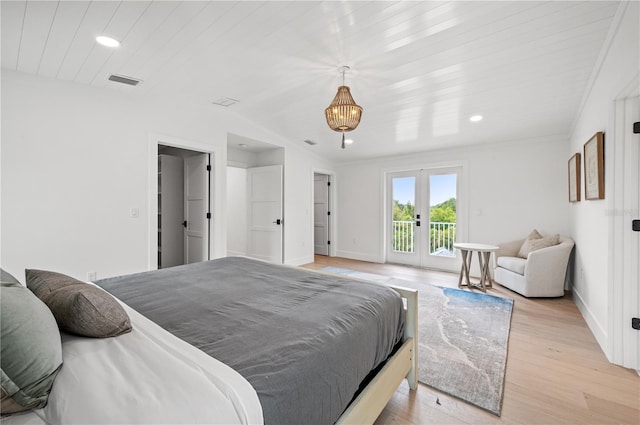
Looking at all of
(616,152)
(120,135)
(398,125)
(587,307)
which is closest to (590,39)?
(616,152)

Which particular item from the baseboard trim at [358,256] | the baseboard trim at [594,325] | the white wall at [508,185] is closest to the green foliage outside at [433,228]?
the white wall at [508,185]

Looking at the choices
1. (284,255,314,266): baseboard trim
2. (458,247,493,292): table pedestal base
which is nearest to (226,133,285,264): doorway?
(284,255,314,266): baseboard trim

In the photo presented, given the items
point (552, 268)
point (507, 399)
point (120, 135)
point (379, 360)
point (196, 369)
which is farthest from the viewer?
point (552, 268)

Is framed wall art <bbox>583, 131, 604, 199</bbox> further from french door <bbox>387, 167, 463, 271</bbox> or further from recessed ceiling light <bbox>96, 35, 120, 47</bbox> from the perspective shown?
recessed ceiling light <bbox>96, 35, 120, 47</bbox>

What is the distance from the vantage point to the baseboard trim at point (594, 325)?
233cm

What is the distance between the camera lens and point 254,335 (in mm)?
1153

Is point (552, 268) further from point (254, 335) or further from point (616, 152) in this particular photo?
point (254, 335)

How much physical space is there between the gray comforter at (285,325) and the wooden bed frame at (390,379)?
2.3 inches

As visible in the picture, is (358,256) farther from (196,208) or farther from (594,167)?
(594,167)

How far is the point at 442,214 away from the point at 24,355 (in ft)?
18.2

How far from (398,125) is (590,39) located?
87.0 inches

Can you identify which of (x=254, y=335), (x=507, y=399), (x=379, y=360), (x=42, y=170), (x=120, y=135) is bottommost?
(x=507, y=399)

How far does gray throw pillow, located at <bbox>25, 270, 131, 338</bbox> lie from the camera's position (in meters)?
1.00

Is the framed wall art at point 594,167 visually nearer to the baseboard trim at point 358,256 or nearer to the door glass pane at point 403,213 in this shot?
the door glass pane at point 403,213
